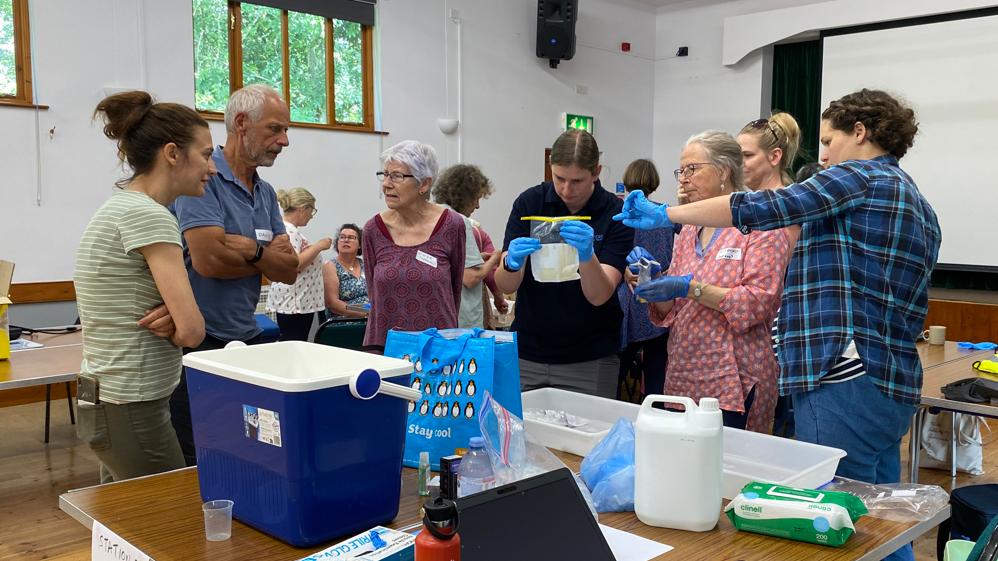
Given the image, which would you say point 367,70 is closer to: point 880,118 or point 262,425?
point 880,118

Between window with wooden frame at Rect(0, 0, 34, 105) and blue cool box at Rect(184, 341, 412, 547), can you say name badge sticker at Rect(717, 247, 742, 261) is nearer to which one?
blue cool box at Rect(184, 341, 412, 547)

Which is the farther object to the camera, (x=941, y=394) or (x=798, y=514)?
(x=941, y=394)

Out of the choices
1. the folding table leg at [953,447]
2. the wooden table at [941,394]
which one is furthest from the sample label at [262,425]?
the folding table leg at [953,447]

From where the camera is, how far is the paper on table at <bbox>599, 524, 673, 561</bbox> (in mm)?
1198

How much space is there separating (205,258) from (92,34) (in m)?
Result: 4.55

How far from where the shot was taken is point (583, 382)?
236 cm

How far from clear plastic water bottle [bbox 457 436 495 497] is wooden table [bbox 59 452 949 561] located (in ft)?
0.35

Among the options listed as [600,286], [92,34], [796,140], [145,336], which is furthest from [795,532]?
[92,34]

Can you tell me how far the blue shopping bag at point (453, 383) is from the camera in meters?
1.57

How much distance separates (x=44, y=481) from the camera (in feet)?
12.7

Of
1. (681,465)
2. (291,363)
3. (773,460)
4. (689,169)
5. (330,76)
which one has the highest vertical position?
(330,76)

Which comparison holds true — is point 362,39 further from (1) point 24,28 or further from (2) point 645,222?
(2) point 645,222

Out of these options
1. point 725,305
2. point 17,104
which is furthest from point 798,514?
point 17,104

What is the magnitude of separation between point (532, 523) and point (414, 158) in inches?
70.3
